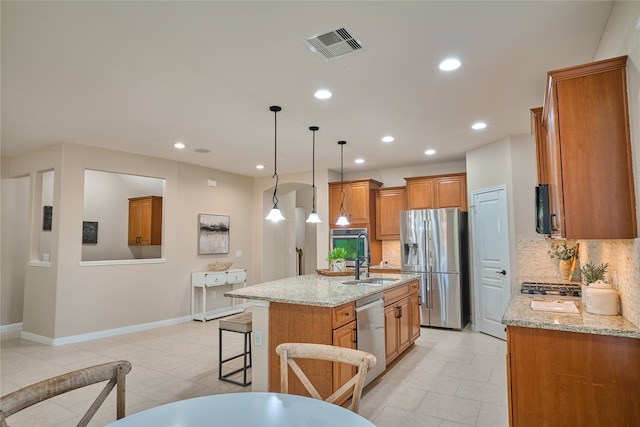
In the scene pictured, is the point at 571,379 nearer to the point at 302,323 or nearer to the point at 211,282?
the point at 302,323

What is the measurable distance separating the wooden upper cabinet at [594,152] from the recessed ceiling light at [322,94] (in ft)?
5.98

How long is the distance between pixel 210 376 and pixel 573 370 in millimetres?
3133

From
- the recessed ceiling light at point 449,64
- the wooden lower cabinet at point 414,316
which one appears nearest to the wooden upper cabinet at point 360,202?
the wooden lower cabinet at point 414,316

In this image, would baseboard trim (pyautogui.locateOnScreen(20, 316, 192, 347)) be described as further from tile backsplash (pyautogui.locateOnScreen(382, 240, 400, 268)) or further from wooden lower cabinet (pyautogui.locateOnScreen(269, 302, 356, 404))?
tile backsplash (pyautogui.locateOnScreen(382, 240, 400, 268))

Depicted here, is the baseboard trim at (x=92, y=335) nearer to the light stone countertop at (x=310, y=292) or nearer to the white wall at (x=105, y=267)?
the white wall at (x=105, y=267)

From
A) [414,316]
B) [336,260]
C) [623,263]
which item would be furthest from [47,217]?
[623,263]

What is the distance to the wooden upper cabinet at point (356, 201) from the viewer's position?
6.64 m

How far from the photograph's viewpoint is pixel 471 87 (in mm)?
3275

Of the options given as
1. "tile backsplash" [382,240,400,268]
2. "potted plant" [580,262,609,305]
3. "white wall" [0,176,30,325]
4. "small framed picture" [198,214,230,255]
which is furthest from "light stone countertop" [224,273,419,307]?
"white wall" [0,176,30,325]

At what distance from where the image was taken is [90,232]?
6992 mm

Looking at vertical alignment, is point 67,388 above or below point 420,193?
below

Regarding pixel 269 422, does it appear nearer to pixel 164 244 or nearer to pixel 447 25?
pixel 447 25

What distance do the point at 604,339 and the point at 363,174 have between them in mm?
5674

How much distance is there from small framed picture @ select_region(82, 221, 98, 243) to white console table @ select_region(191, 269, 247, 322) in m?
2.36
